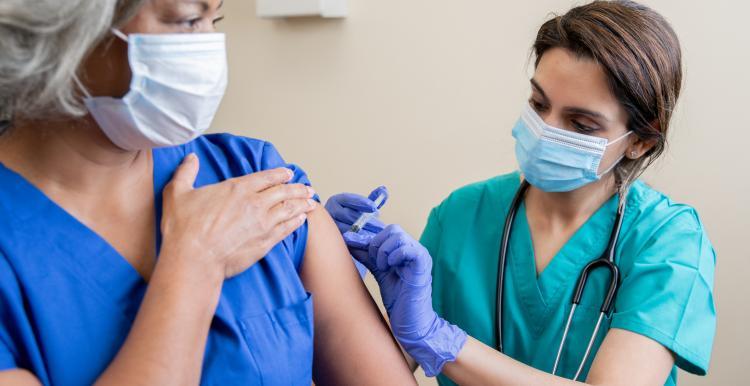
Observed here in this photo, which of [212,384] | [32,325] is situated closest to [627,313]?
[212,384]

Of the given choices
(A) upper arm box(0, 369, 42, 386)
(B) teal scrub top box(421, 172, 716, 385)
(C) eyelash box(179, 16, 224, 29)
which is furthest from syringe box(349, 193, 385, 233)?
(A) upper arm box(0, 369, 42, 386)

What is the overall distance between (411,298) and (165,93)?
0.57 meters

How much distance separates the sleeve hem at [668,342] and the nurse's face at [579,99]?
1.04 ft

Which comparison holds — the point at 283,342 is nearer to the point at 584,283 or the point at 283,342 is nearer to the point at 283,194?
the point at 283,194

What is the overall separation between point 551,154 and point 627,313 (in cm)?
34

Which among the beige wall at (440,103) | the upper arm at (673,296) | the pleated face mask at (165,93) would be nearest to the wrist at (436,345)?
the upper arm at (673,296)

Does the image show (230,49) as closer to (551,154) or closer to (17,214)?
(551,154)

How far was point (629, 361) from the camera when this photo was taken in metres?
1.38

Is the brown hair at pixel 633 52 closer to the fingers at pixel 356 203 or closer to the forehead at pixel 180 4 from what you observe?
the fingers at pixel 356 203

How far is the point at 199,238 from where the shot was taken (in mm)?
1015

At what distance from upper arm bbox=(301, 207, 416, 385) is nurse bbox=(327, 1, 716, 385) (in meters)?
0.11

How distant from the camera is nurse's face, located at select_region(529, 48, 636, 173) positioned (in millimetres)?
1445

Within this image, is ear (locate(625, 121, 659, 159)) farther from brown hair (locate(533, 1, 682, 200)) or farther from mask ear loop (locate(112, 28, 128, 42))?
mask ear loop (locate(112, 28, 128, 42))

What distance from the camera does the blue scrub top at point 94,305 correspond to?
0.92 m
